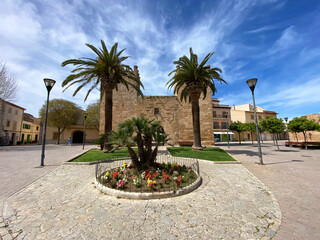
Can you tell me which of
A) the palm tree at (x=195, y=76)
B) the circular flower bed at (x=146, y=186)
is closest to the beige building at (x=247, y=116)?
the palm tree at (x=195, y=76)

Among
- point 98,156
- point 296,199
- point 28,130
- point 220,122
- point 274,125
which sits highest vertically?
point 220,122

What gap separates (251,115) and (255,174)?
43.6 metres

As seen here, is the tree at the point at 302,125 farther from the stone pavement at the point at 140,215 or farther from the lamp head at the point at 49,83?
the lamp head at the point at 49,83

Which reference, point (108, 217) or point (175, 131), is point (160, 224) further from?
point (175, 131)

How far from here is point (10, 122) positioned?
2981 centimetres

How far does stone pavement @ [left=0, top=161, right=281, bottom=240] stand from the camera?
2867mm

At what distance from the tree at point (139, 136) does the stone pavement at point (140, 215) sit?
203cm

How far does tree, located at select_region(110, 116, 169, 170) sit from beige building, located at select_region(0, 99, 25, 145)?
33315 millimetres

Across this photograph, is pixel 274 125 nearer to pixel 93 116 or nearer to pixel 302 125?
pixel 302 125

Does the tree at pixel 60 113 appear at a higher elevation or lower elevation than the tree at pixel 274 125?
higher

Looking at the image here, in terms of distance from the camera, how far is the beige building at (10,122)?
2747 cm

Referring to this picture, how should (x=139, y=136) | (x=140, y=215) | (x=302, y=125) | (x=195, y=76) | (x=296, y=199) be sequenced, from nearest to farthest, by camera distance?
(x=140, y=215)
(x=296, y=199)
(x=139, y=136)
(x=195, y=76)
(x=302, y=125)

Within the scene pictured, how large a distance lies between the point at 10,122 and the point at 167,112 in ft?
110

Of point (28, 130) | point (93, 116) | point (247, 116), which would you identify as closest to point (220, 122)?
point (247, 116)
